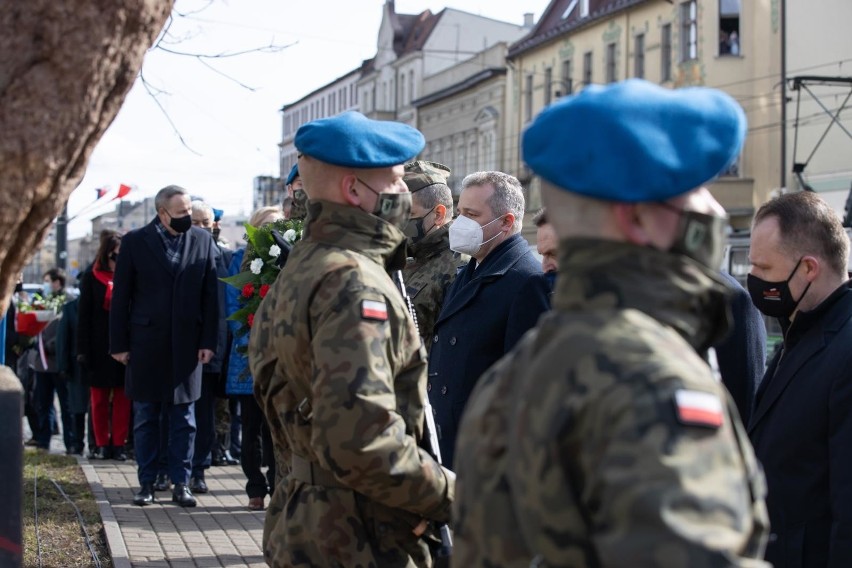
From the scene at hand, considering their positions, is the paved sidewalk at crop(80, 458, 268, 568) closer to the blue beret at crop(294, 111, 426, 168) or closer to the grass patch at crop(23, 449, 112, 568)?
the grass patch at crop(23, 449, 112, 568)

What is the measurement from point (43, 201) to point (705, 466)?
2.19 m

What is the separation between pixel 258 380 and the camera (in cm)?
375

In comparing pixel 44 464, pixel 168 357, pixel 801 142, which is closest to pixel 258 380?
pixel 168 357

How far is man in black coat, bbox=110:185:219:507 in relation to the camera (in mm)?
8984

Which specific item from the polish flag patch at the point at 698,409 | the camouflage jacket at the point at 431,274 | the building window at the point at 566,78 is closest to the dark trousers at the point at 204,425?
the camouflage jacket at the point at 431,274

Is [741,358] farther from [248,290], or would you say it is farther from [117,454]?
[117,454]

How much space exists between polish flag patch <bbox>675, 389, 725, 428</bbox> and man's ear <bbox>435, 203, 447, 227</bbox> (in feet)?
15.1

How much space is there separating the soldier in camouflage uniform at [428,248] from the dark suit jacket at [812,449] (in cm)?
248

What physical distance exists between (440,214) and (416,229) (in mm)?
144

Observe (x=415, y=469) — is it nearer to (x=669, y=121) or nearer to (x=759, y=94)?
(x=669, y=121)

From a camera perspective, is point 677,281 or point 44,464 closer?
point 677,281

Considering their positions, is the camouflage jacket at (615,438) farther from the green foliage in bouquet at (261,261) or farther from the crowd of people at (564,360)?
the green foliage in bouquet at (261,261)

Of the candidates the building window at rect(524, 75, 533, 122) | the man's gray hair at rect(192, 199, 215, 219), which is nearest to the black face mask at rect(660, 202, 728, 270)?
the man's gray hair at rect(192, 199, 215, 219)

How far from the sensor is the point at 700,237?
6.98 ft
